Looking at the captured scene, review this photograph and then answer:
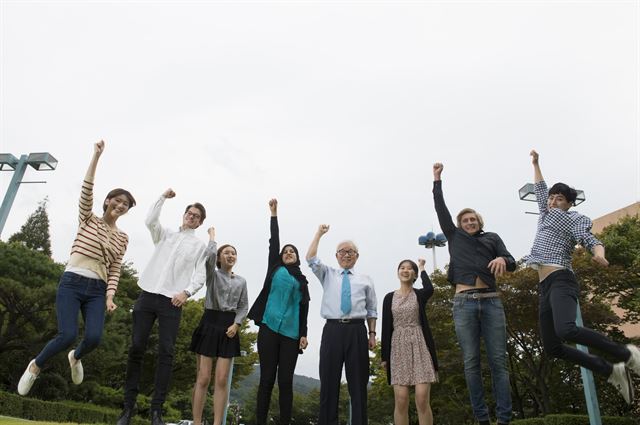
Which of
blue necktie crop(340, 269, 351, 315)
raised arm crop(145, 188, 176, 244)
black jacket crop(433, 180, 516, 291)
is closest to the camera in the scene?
black jacket crop(433, 180, 516, 291)

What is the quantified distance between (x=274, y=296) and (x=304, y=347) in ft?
2.36

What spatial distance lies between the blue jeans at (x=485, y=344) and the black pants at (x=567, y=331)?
1.49 feet

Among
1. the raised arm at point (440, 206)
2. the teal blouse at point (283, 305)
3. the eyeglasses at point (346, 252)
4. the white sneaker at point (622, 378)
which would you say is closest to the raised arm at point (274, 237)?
the teal blouse at point (283, 305)

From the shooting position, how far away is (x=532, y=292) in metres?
16.9

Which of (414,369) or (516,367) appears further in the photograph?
(516,367)

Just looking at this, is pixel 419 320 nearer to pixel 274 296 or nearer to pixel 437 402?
pixel 274 296

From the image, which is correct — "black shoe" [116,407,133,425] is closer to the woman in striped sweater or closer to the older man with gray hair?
the woman in striped sweater

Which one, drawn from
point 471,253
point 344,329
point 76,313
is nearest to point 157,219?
point 76,313

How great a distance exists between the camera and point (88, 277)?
16.5 ft

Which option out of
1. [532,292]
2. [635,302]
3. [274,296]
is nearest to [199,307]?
[532,292]

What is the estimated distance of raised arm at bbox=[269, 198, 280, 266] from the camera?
6.49m

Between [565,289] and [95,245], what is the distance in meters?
4.91

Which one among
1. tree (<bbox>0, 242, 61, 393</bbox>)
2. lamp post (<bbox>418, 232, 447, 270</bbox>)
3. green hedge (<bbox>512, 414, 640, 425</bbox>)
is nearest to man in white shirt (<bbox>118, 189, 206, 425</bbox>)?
green hedge (<bbox>512, 414, 640, 425</bbox>)

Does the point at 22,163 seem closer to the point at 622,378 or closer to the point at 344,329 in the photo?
the point at 344,329
